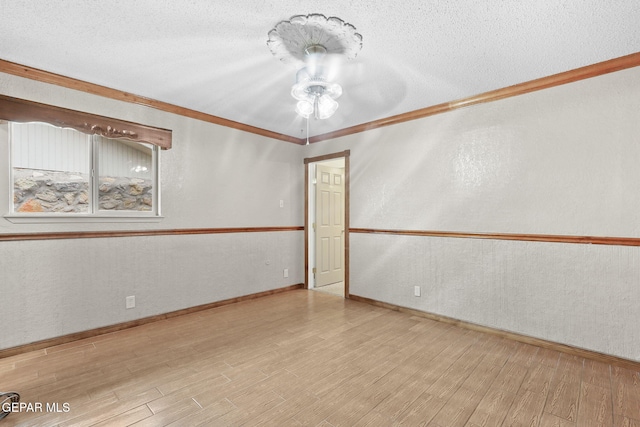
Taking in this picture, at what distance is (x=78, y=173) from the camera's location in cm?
297

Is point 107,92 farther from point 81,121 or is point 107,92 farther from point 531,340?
point 531,340

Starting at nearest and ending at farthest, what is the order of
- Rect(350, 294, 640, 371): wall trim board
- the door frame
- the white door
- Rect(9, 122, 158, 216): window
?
Rect(350, 294, 640, 371): wall trim board < Rect(9, 122, 158, 216): window < the door frame < the white door

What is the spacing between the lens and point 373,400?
6.46 ft

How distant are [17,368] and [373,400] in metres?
2.72

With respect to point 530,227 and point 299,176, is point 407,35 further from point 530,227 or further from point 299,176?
point 299,176

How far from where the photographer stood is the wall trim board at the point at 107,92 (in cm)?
259

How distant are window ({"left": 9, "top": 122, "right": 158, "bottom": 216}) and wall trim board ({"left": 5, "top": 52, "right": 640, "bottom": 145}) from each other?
434mm

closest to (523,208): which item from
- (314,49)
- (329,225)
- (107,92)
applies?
(314,49)

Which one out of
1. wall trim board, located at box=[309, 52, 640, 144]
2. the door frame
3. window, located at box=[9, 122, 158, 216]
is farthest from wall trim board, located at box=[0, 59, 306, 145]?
wall trim board, located at box=[309, 52, 640, 144]

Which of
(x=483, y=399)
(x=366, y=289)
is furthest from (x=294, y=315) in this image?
(x=483, y=399)

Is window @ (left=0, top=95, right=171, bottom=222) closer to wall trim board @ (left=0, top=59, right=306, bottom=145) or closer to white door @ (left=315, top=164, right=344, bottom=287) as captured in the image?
wall trim board @ (left=0, top=59, right=306, bottom=145)

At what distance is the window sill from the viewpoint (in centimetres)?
262

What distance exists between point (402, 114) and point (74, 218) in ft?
12.1

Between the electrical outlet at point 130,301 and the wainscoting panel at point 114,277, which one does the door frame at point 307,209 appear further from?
the electrical outlet at point 130,301
